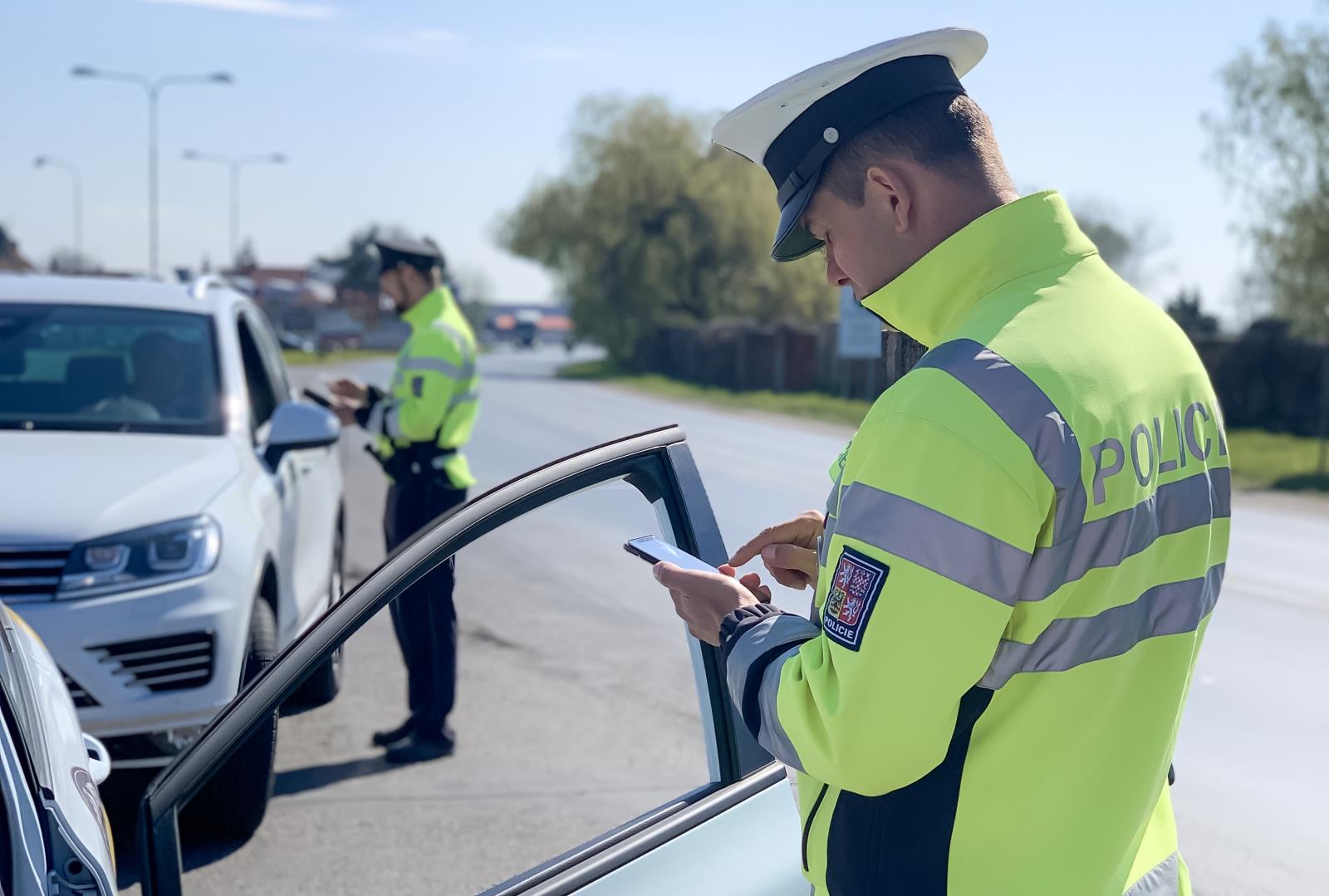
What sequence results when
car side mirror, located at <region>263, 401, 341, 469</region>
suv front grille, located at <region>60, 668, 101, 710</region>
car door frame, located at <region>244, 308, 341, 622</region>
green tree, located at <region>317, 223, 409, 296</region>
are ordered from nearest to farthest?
suv front grille, located at <region>60, 668, 101, 710</region>, car side mirror, located at <region>263, 401, 341, 469</region>, car door frame, located at <region>244, 308, 341, 622</region>, green tree, located at <region>317, 223, 409, 296</region>

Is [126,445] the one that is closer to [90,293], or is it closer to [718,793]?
[90,293]

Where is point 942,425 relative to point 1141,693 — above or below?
above

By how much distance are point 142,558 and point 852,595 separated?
126 inches

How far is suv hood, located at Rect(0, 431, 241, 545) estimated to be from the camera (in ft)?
13.3

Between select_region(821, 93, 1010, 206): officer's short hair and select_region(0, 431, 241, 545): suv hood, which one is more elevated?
select_region(821, 93, 1010, 206): officer's short hair

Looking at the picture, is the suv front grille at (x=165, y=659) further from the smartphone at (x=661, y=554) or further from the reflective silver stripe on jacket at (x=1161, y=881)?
the reflective silver stripe on jacket at (x=1161, y=881)

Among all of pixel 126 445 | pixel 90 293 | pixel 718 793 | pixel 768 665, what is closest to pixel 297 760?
pixel 126 445

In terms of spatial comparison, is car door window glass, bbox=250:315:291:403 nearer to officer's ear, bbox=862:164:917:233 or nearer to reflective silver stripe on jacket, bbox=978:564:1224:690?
officer's ear, bbox=862:164:917:233

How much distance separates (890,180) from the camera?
1.62 meters

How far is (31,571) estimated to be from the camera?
4.00 m

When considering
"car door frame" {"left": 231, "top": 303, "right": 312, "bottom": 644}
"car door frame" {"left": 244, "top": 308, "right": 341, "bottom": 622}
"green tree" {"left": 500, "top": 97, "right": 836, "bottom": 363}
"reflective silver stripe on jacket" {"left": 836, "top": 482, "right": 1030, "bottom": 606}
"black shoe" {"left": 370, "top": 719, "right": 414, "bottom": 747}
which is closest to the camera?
"reflective silver stripe on jacket" {"left": 836, "top": 482, "right": 1030, "bottom": 606}

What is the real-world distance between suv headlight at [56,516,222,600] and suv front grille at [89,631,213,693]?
18cm

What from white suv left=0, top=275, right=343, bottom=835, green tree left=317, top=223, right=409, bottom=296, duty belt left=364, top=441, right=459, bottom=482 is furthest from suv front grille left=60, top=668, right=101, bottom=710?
green tree left=317, top=223, right=409, bottom=296

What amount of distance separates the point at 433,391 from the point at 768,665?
4210mm
